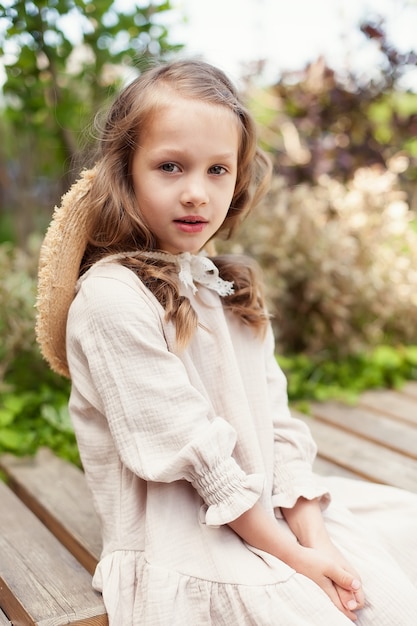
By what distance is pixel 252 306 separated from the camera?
1897 mm

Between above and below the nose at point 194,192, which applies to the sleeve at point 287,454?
below

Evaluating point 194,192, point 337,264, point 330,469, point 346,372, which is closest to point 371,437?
point 330,469

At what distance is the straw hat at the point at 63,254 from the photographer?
1709 millimetres

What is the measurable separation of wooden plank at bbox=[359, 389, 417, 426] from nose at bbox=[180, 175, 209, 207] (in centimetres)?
171

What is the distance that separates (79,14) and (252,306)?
2.01 m

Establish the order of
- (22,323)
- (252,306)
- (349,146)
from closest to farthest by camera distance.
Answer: (252,306) < (22,323) < (349,146)

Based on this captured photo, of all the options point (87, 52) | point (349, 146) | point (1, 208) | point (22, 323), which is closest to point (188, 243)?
point (22, 323)

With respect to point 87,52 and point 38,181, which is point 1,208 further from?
point 87,52

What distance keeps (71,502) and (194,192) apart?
1082mm

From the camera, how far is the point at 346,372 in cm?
355

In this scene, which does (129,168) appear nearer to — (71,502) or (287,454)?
(287,454)

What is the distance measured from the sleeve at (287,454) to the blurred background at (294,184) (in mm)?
752

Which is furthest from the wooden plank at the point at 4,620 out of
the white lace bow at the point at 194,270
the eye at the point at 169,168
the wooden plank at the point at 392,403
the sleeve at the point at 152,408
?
the wooden plank at the point at 392,403

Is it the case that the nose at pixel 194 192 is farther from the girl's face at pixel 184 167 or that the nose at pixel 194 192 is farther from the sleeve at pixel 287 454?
the sleeve at pixel 287 454
